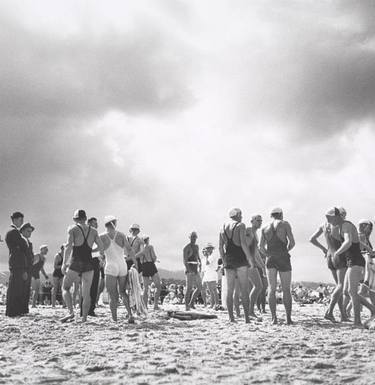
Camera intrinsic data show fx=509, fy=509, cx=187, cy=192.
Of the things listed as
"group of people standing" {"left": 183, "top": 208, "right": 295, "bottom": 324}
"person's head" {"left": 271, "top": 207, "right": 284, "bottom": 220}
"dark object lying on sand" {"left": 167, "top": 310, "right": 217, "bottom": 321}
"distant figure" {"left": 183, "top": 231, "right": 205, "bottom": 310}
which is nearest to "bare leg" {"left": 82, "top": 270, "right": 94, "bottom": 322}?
"dark object lying on sand" {"left": 167, "top": 310, "right": 217, "bottom": 321}

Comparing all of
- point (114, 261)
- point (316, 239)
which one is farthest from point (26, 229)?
point (316, 239)

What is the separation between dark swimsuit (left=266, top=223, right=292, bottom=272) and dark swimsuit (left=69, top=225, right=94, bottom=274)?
10.00 ft

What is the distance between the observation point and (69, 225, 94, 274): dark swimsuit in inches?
340

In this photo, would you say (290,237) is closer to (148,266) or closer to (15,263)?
(148,266)

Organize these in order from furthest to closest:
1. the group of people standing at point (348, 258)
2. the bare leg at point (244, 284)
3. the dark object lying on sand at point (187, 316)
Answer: the dark object lying on sand at point (187, 316)
the bare leg at point (244, 284)
the group of people standing at point (348, 258)

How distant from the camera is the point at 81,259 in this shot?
866 cm

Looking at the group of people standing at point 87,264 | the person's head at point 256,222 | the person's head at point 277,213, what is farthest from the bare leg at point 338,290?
the group of people standing at point 87,264

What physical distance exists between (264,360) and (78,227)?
4.89 m

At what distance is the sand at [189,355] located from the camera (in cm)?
407

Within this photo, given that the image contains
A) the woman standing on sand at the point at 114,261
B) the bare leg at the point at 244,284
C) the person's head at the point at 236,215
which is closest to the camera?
the bare leg at the point at 244,284

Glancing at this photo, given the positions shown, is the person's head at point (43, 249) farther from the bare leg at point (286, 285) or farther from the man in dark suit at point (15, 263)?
the bare leg at point (286, 285)

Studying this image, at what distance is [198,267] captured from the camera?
12859mm

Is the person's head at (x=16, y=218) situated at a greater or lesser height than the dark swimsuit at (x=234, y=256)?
Answer: greater

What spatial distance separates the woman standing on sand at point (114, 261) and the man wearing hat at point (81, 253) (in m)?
0.18
